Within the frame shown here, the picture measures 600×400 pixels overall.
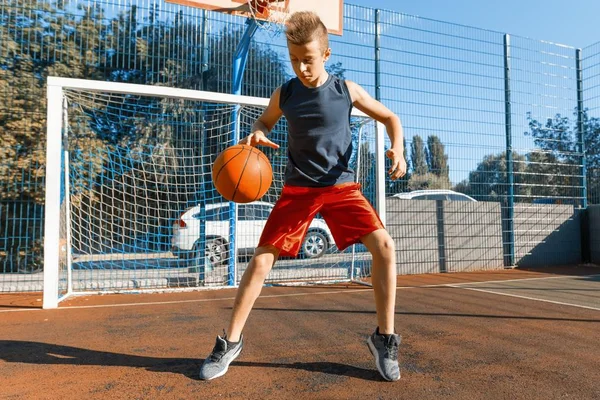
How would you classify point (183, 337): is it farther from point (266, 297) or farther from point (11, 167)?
point (11, 167)

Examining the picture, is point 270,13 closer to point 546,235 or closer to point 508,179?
point 508,179

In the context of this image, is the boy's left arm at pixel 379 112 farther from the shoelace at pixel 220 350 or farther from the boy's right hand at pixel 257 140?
the shoelace at pixel 220 350

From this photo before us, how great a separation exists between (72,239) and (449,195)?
6.16 metres

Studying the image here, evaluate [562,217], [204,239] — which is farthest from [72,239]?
[562,217]

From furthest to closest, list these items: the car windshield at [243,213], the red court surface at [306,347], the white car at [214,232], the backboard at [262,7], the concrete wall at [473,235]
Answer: the concrete wall at [473,235] → the car windshield at [243,213] → the white car at [214,232] → the backboard at [262,7] → the red court surface at [306,347]

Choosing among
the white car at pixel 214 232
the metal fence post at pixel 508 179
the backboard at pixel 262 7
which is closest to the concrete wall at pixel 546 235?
the metal fence post at pixel 508 179

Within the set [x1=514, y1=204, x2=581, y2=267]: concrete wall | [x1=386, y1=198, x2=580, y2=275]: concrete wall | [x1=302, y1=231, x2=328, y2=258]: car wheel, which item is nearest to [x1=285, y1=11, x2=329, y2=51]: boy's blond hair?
[x1=386, y1=198, x2=580, y2=275]: concrete wall

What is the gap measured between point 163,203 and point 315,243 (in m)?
2.83

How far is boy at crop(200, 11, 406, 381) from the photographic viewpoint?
7.45 ft

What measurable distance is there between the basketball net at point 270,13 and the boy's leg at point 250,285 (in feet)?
13.7

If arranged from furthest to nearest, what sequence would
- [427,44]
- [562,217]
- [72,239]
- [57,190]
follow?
[562,217], [427,44], [72,239], [57,190]

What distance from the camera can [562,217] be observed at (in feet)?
29.4

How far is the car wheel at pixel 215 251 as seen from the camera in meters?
6.00

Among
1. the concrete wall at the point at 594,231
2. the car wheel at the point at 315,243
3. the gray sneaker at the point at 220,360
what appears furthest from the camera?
the concrete wall at the point at 594,231
